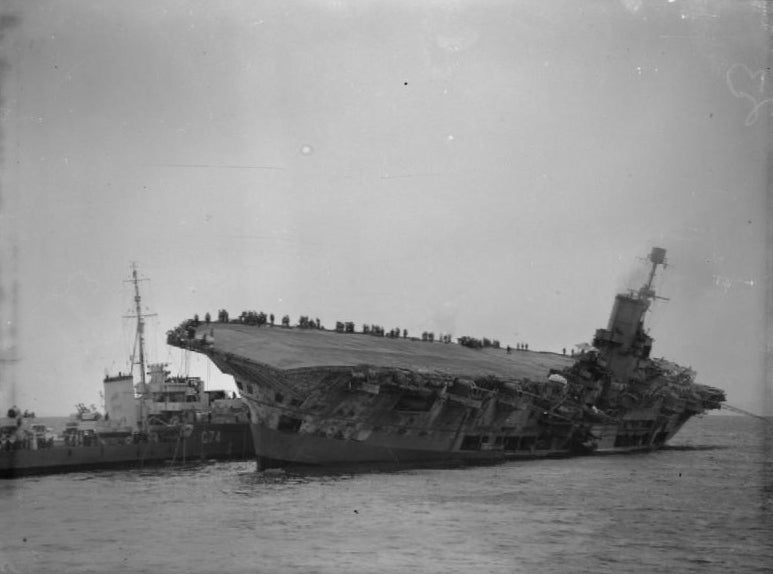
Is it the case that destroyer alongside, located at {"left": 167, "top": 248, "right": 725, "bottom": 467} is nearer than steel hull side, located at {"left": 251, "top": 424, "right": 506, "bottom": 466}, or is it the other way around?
destroyer alongside, located at {"left": 167, "top": 248, "right": 725, "bottom": 467}

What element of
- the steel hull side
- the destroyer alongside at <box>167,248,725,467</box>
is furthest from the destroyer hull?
the steel hull side

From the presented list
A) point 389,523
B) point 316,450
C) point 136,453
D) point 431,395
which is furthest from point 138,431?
point 389,523

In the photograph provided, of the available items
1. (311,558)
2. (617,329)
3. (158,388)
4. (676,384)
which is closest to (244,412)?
(158,388)

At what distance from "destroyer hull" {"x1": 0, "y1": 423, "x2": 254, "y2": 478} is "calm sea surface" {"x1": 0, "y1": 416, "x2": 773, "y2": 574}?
2.17m

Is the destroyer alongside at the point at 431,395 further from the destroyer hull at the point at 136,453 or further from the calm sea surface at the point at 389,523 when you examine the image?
the destroyer hull at the point at 136,453

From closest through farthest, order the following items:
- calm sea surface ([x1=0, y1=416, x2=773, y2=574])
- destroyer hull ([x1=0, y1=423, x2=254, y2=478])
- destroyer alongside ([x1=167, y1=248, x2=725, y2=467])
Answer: calm sea surface ([x1=0, y1=416, x2=773, y2=574]), destroyer alongside ([x1=167, y1=248, x2=725, y2=467]), destroyer hull ([x1=0, y1=423, x2=254, y2=478])

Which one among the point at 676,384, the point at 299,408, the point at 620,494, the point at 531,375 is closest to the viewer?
the point at 620,494

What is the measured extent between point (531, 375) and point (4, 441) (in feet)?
97.8

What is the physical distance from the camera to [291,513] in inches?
1195

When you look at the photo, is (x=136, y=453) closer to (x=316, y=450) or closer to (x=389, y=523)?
(x=316, y=450)

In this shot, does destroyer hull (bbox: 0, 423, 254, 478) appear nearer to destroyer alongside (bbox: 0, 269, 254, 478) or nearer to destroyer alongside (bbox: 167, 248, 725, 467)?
destroyer alongside (bbox: 0, 269, 254, 478)

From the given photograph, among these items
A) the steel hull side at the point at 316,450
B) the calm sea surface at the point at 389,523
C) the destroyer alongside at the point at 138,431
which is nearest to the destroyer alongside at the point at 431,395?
the steel hull side at the point at 316,450

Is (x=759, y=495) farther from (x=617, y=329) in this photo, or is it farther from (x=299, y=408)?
(x=617, y=329)

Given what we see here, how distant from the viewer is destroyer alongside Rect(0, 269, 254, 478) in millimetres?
47750
